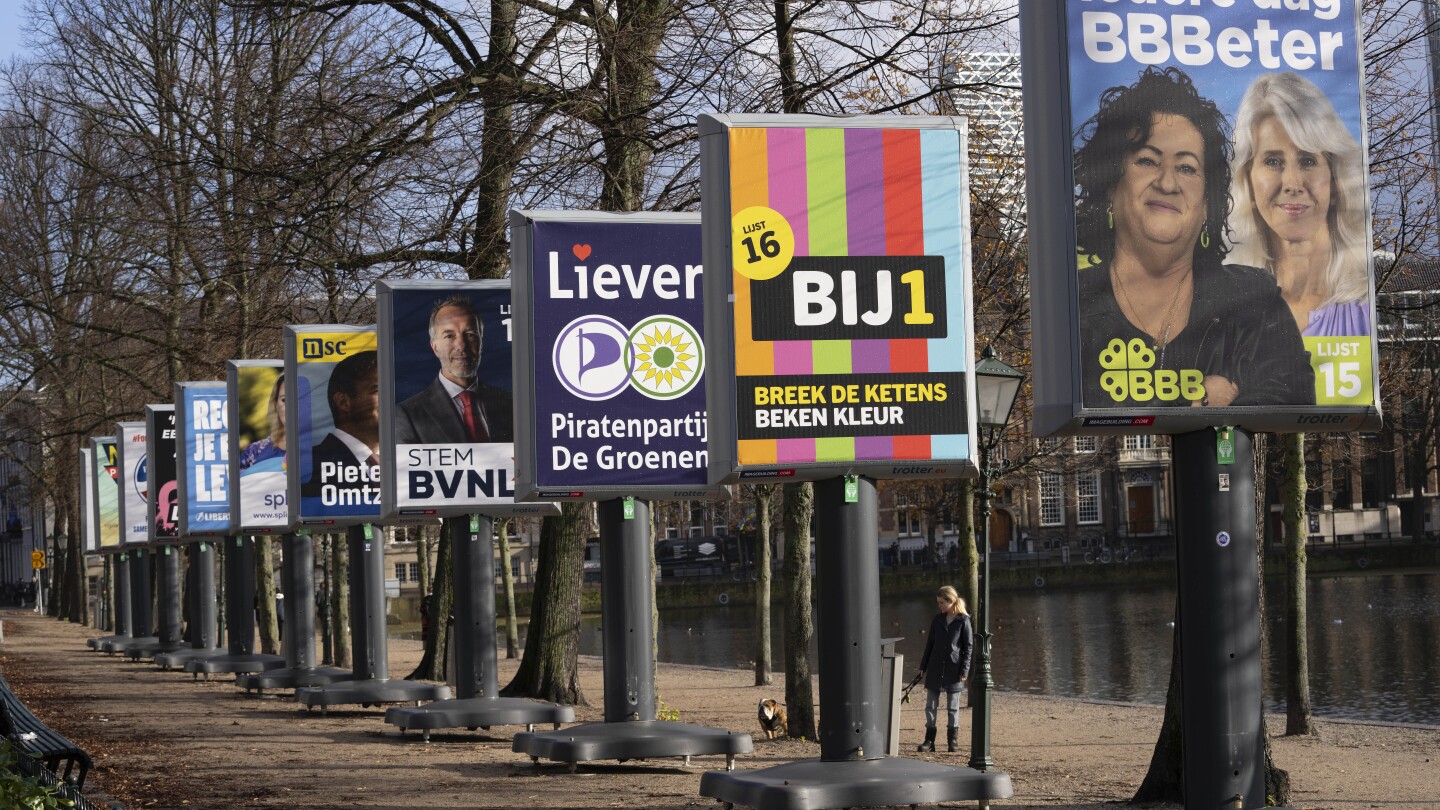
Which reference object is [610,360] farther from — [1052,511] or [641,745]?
[1052,511]

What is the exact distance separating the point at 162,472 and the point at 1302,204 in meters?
29.6

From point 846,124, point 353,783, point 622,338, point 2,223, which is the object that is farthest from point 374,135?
point 2,223

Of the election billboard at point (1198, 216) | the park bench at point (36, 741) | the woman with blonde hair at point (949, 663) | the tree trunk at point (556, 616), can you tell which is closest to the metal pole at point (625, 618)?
the woman with blonde hair at point (949, 663)

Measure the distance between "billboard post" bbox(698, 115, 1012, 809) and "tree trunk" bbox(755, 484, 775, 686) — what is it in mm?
17972

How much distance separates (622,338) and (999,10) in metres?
6.11

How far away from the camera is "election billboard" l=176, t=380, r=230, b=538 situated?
→ 32188 mm

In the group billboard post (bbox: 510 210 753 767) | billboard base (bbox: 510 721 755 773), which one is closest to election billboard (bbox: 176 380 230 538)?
billboard post (bbox: 510 210 753 767)

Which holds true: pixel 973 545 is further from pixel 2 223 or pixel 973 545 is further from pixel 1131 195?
pixel 2 223

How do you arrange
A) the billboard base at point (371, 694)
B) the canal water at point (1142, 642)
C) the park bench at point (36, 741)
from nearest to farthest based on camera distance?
1. the park bench at point (36, 741)
2. the billboard base at point (371, 694)
3. the canal water at point (1142, 642)

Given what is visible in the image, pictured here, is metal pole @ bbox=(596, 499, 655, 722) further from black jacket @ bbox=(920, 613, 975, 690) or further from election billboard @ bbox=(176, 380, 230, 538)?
election billboard @ bbox=(176, 380, 230, 538)

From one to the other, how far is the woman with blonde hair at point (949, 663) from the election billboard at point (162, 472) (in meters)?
18.8

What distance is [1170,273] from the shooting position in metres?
10.1

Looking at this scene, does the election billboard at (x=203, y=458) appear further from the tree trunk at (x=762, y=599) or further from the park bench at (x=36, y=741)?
the park bench at (x=36, y=741)

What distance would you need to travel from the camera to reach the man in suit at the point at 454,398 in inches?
803
